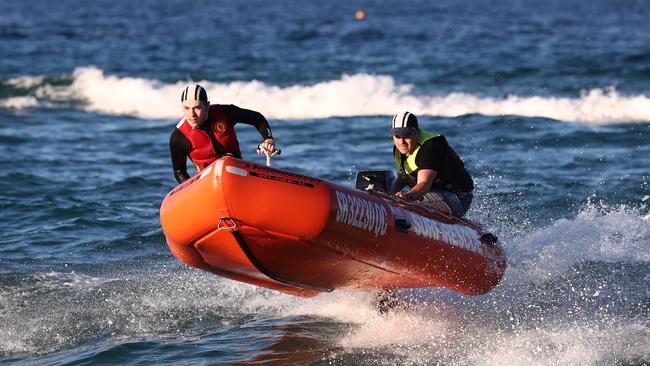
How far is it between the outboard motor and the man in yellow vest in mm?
95

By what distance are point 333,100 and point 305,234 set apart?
15098 millimetres

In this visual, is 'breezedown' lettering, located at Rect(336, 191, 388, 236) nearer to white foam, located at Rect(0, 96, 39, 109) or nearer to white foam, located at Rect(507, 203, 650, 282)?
white foam, located at Rect(507, 203, 650, 282)

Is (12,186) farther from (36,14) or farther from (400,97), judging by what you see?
(36,14)

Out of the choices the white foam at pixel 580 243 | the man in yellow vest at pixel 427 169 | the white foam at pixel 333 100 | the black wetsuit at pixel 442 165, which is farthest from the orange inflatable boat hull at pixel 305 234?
the white foam at pixel 333 100

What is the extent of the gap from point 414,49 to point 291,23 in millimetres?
15144

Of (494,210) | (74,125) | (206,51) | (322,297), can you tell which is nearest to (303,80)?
(74,125)

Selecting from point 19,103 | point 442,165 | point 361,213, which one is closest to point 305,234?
point 361,213

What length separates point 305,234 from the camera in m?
7.39

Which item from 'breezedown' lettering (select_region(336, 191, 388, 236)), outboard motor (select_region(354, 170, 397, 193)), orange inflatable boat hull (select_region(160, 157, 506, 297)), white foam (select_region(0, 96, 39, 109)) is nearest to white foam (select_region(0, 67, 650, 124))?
white foam (select_region(0, 96, 39, 109))

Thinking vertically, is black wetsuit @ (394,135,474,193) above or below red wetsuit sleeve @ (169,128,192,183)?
below

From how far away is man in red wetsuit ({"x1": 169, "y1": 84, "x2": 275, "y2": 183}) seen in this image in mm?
8086

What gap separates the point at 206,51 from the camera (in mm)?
33500

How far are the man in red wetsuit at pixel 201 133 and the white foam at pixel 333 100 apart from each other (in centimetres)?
1210

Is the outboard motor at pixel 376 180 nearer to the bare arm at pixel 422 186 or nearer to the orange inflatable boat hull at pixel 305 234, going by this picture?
the bare arm at pixel 422 186
